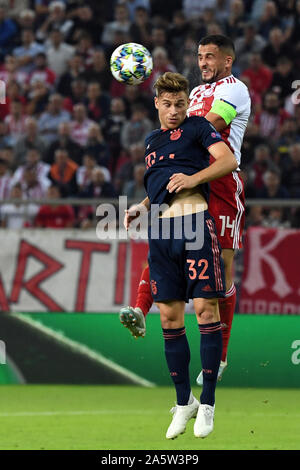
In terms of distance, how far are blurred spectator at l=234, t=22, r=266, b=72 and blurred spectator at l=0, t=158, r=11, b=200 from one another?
13.3 ft

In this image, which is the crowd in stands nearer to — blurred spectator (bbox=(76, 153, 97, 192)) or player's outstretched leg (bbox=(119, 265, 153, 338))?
blurred spectator (bbox=(76, 153, 97, 192))

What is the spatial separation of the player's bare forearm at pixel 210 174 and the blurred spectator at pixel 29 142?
8.92m

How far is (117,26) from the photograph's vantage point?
687 inches

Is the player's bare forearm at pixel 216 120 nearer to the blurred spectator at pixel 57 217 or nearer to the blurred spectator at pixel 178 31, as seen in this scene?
the blurred spectator at pixel 57 217

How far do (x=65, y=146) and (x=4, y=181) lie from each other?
1110mm

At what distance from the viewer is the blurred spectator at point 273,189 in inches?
527

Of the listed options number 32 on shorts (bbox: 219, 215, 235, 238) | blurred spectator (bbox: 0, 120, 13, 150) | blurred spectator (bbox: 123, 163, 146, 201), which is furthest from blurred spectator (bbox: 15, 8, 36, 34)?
number 32 on shorts (bbox: 219, 215, 235, 238)

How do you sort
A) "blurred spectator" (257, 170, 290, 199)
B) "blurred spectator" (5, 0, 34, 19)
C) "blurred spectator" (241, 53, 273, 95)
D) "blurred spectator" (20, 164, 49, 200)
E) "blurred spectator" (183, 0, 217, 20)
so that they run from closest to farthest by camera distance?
"blurred spectator" (257, 170, 290, 199) → "blurred spectator" (20, 164, 49, 200) → "blurred spectator" (241, 53, 273, 95) → "blurred spectator" (183, 0, 217, 20) → "blurred spectator" (5, 0, 34, 19)

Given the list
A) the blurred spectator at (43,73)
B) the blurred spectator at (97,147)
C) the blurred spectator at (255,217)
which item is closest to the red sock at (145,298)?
the blurred spectator at (255,217)

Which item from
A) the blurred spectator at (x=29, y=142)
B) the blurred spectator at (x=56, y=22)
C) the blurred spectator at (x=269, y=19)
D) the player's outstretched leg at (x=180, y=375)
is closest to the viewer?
the player's outstretched leg at (x=180, y=375)

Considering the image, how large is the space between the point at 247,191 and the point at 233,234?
232 inches

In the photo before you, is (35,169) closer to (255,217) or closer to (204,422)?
(255,217)

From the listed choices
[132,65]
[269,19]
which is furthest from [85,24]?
[132,65]

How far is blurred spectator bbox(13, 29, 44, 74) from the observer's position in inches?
687
